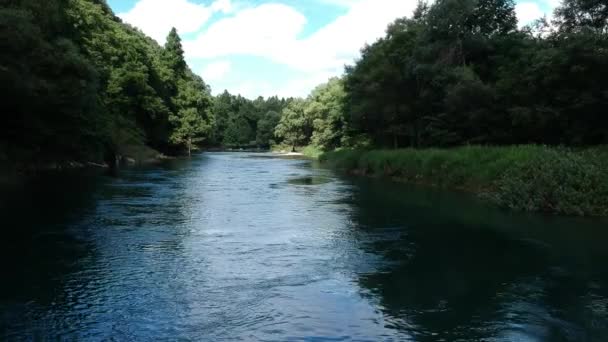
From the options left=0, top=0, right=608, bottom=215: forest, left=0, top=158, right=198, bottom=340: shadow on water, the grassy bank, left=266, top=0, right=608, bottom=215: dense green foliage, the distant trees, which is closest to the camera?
left=0, top=158, right=198, bottom=340: shadow on water

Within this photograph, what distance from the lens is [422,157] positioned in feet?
127

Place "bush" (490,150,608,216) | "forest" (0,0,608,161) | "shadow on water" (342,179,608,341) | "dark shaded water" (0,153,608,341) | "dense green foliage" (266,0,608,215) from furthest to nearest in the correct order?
"forest" (0,0,608,161)
"dense green foliage" (266,0,608,215)
"bush" (490,150,608,216)
"shadow on water" (342,179,608,341)
"dark shaded water" (0,153,608,341)

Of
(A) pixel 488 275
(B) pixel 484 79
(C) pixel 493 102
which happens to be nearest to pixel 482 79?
(B) pixel 484 79

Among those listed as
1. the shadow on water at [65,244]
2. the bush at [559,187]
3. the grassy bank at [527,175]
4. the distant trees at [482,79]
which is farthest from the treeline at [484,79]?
the shadow on water at [65,244]

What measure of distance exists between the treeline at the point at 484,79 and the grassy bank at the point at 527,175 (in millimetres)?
4190

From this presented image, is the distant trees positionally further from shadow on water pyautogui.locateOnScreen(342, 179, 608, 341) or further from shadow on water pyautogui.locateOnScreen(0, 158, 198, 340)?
shadow on water pyautogui.locateOnScreen(0, 158, 198, 340)

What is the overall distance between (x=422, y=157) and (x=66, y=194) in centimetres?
2269

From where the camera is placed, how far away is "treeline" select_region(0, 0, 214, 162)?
28469 millimetres

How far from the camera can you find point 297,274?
12766 millimetres

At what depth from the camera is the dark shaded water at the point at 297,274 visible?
927 cm

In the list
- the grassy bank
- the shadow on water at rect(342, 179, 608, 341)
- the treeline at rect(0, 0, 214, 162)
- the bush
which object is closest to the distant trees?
the grassy bank

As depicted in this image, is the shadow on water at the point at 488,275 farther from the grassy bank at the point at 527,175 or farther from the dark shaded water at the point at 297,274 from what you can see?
the grassy bank at the point at 527,175

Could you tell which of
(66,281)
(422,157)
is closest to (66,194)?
(66,281)

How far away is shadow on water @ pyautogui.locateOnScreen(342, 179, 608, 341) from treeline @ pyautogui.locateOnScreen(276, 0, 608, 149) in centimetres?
1171
